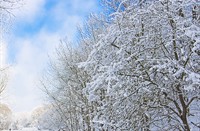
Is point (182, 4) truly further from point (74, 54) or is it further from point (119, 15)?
point (74, 54)

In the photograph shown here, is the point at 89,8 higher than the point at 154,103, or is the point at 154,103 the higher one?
the point at 89,8

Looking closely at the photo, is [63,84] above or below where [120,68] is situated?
above

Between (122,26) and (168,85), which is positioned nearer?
(168,85)

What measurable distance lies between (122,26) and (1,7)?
2592mm

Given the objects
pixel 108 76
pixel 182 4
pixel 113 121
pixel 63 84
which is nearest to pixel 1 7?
pixel 108 76

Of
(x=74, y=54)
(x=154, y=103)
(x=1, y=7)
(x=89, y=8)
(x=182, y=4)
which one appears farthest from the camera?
(x=74, y=54)

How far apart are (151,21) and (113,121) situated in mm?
2009

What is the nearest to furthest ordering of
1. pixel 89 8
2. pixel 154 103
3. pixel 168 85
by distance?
1. pixel 168 85
2. pixel 154 103
3. pixel 89 8

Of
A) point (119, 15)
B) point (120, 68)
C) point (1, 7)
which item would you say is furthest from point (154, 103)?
point (1, 7)

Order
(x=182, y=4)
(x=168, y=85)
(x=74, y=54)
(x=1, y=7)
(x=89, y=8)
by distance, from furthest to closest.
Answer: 1. (x=74, y=54)
2. (x=89, y=8)
3. (x=1, y=7)
4. (x=168, y=85)
5. (x=182, y=4)

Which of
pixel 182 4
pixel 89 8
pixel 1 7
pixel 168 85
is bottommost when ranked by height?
pixel 168 85

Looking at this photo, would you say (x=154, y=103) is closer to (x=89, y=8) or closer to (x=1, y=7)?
(x=1, y=7)

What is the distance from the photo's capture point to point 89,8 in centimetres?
1116

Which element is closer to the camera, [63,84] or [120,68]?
[120,68]
